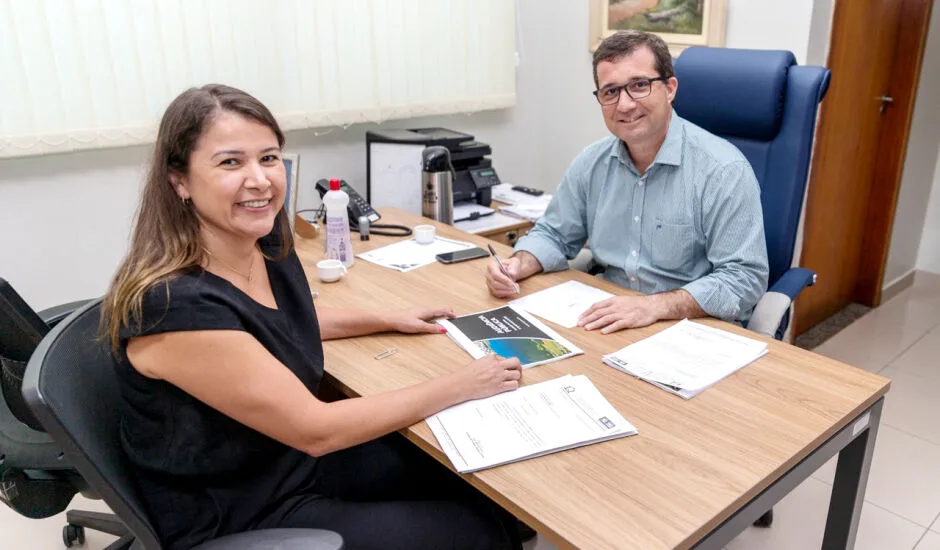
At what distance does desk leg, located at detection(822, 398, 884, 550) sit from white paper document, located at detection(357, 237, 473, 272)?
1.19 meters

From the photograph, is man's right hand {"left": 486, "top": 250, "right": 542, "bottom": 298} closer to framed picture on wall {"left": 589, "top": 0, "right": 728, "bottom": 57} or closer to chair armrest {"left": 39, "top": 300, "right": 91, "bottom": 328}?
chair armrest {"left": 39, "top": 300, "right": 91, "bottom": 328}

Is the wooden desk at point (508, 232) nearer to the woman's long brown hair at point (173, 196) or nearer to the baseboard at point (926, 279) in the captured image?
the woman's long brown hair at point (173, 196)

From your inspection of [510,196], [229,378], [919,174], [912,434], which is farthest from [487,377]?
[919,174]

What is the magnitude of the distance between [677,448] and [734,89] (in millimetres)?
1190

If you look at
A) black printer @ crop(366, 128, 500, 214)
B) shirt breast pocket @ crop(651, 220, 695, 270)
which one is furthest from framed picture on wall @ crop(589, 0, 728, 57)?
shirt breast pocket @ crop(651, 220, 695, 270)

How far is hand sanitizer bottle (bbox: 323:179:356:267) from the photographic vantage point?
2051mm

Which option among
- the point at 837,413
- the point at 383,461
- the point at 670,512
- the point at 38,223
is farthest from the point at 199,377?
the point at 38,223

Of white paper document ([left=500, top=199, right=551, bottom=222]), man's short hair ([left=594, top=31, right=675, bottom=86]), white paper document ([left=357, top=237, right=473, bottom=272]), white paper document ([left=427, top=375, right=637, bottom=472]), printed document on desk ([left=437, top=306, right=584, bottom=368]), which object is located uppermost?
man's short hair ([left=594, top=31, right=675, bottom=86])

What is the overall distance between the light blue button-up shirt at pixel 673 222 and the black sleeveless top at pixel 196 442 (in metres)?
0.97

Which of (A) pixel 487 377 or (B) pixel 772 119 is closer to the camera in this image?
(A) pixel 487 377

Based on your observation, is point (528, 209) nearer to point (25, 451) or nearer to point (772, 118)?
point (772, 118)

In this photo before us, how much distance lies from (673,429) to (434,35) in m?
2.32

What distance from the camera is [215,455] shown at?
1194 millimetres

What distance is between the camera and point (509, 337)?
1.56 metres
